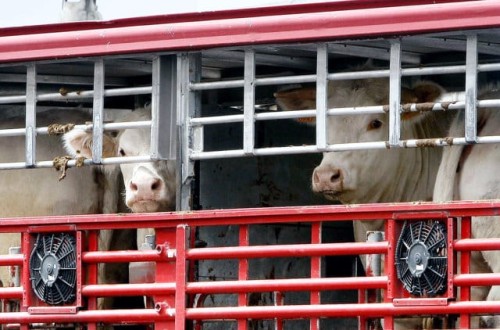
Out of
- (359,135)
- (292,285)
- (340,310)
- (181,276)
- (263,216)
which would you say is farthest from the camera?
(359,135)

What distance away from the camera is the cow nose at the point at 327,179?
39.6 ft

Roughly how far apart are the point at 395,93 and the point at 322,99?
0.56 metres

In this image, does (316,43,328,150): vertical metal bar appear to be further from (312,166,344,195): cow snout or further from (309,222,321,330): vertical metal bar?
(312,166,344,195): cow snout

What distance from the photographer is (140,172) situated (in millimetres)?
12820

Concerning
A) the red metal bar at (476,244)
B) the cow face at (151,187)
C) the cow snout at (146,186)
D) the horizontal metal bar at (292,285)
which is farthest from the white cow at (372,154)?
the red metal bar at (476,244)

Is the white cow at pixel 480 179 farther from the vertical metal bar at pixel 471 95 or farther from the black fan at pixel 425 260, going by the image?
the black fan at pixel 425 260

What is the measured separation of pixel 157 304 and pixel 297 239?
2896mm

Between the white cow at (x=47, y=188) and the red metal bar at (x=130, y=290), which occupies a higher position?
the white cow at (x=47, y=188)

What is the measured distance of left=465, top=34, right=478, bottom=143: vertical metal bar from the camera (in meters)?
10.5

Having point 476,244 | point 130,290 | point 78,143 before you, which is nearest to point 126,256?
point 130,290

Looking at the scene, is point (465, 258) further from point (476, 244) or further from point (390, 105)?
point (390, 105)

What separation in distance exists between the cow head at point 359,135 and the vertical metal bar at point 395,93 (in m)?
1.12

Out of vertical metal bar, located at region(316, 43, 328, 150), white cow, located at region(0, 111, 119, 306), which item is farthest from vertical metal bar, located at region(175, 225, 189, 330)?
white cow, located at region(0, 111, 119, 306)

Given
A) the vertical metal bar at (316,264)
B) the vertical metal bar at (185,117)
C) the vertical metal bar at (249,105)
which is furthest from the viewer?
the vertical metal bar at (185,117)
